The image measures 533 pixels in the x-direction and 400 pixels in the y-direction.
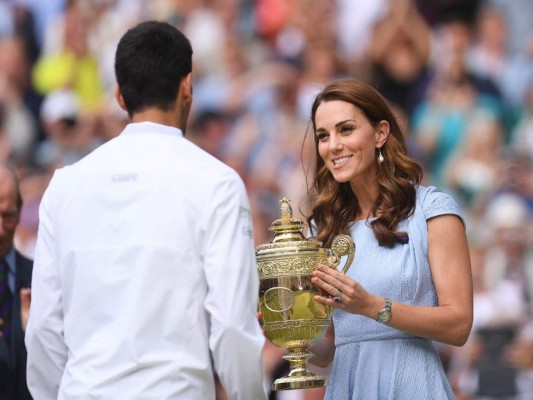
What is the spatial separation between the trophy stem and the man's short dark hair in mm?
1055

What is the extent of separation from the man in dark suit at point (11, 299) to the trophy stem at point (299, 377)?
1.24 m

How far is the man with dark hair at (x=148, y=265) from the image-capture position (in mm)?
3393

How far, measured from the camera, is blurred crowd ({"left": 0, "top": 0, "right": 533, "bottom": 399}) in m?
10.1

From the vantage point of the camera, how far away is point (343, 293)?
3891 millimetres

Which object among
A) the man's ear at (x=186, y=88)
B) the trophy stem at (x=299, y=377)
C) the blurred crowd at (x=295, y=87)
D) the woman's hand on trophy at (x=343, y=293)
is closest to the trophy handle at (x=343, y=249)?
the woman's hand on trophy at (x=343, y=293)

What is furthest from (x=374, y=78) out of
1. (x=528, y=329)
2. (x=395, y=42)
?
(x=528, y=329)

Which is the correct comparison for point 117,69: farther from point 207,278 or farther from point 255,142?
point 255,142

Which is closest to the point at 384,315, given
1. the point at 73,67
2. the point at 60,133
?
the point at 60,133

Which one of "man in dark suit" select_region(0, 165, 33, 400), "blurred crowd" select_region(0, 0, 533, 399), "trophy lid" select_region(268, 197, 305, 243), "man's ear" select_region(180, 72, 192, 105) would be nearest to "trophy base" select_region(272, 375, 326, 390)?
"trophy lid" select_region(268, 197, 305, 243)

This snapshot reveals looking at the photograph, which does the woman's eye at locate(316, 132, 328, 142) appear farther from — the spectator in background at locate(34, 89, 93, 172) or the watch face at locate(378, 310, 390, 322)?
the spectator in background at locate(34, 89, 93, 172)

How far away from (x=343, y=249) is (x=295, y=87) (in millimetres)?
6422

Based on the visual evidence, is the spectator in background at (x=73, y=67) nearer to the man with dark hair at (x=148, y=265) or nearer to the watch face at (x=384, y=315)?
the watch face at (x=384, y=315)

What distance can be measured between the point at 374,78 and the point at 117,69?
6.83 meters

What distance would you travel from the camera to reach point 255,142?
409 inches
